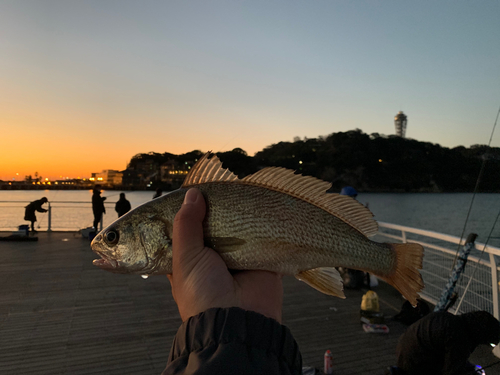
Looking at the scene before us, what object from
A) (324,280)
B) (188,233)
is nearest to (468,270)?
(324,280)

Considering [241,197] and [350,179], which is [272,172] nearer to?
[241,197]

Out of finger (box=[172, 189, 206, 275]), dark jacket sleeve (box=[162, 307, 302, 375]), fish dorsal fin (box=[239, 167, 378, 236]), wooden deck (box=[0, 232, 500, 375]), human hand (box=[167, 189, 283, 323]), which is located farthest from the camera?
wooden deck (box=[0, 232, 500, 375])

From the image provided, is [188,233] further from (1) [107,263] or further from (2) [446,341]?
(2) [446,341]

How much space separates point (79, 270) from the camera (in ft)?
29.1

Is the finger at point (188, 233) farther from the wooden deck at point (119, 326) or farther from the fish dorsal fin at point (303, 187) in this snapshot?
the wooden deck at point (119, 326)

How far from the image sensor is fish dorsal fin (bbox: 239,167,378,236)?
1.99m

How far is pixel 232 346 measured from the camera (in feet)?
3.67

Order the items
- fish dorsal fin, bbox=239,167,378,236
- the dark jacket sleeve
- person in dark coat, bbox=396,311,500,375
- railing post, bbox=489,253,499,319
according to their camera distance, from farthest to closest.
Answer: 1. railing post, bbox=489,253,499,319
2. person in dark coat, bbox=396,311,500,375
3. fish dorsal fin, bbox=239,167,378,236
4. the dark jacket sleeve

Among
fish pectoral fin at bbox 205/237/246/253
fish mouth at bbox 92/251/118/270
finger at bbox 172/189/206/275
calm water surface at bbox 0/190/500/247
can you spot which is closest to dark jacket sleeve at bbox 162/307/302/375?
finger at bbox 172/189/206/275

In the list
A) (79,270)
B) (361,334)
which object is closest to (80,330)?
(79,270)

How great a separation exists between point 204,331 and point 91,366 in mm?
4125

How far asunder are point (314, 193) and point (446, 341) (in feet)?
8.81

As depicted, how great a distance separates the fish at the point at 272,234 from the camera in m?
1.89

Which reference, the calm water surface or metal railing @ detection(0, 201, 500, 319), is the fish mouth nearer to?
metal railing @ detection(0, 201, 500, 319)
